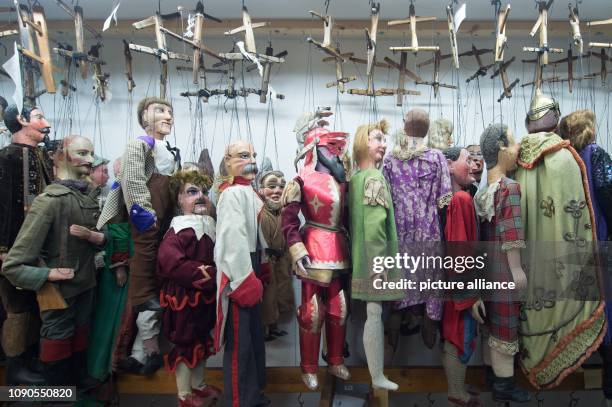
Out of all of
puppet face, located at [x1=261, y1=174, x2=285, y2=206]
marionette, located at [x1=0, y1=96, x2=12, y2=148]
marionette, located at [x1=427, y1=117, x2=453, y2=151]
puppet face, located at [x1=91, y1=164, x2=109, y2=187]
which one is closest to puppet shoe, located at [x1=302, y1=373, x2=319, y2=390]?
puppet face, located at [x1=261, y1=174, x2=285, y2=206]

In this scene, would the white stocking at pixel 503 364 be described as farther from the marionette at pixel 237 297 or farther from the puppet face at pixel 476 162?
the marionette at pixel 237 297

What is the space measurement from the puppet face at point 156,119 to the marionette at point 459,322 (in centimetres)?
144

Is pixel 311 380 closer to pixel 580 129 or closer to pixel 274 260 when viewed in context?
pixel 274 260

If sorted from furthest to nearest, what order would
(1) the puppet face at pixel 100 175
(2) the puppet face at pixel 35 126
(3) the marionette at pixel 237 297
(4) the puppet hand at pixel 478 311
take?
1. (1) the puppet face at pixel 100 175
2. (2) the puppet face at pixel 35 126
3. (4) the puppet hand at pixel 478 311
4. (3) the marionette at pixel 237 297

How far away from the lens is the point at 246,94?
2.54 meters

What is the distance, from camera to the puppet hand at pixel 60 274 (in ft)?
6.03

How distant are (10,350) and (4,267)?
40 centimetres

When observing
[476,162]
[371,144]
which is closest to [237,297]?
[371,144]

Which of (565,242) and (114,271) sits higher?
(565,242)

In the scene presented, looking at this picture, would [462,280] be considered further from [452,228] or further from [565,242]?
[565,242]

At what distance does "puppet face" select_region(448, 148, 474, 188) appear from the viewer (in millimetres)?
2133

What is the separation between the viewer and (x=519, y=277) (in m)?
1.80

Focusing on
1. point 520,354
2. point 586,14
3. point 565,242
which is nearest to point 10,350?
point 520,354

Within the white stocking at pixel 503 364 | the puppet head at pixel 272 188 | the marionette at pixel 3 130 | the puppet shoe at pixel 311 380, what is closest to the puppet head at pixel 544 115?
the white stocking at pixel 503 364
